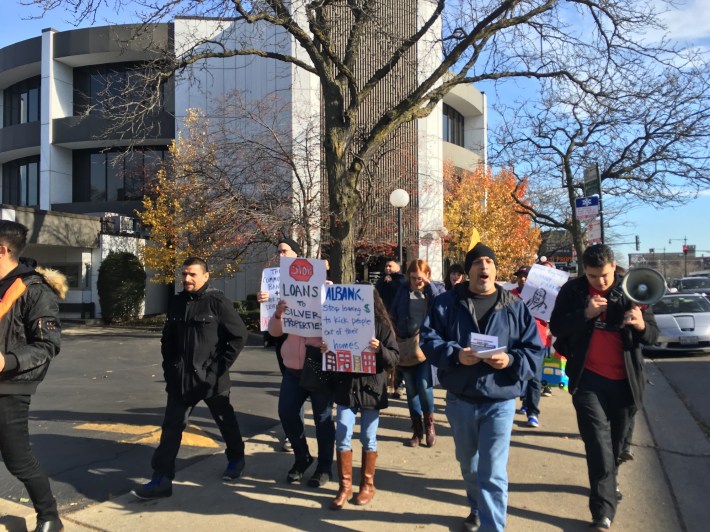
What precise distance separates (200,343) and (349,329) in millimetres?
1209

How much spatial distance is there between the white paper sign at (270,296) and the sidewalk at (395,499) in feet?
4.33

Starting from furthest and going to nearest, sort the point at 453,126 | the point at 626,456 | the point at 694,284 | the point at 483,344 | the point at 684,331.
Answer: the point at 453,126 → the point at 694,284 → the point at 684,331 → the point at 626,456 → the point at 483,344

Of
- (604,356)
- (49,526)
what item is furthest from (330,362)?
(49,526)

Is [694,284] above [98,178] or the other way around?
the other way around

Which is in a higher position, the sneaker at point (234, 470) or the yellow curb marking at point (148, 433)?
the sneaker at point (234, 470)

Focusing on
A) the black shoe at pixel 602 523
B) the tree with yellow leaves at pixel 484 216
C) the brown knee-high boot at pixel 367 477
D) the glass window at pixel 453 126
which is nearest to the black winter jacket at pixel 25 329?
the brown knee-high boot at pixel 367 477

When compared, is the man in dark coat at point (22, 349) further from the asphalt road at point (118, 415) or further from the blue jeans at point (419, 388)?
the blue jeans at point (419, 388)

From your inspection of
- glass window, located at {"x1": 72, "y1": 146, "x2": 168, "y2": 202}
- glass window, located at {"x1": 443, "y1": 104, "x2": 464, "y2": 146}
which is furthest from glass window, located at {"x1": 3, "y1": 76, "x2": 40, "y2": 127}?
glass window, located at {"x1": 443, "y1": 104, "x2": 464, "y2": 146}

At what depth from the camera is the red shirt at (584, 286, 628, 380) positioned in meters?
4.03

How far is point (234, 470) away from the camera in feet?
15.9

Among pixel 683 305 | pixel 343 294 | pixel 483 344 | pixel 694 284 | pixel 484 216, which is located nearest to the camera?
pixel 483 344

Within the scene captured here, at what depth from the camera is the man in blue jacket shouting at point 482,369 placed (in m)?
3.45

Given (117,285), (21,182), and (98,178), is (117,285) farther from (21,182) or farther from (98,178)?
(21,182)

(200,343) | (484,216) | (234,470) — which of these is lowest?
(234,470)
